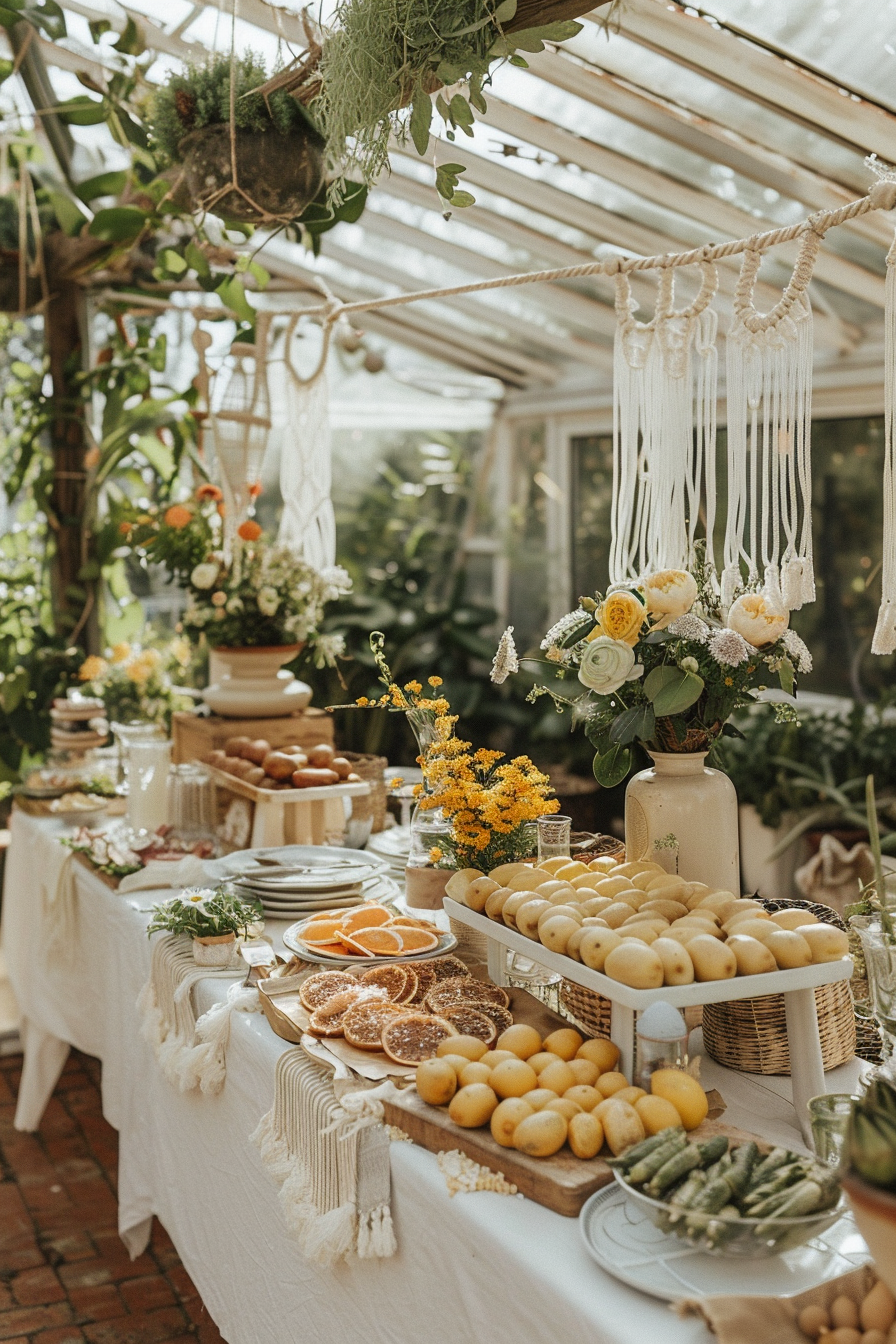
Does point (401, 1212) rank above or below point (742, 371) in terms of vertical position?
below

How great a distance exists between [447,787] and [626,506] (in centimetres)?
56

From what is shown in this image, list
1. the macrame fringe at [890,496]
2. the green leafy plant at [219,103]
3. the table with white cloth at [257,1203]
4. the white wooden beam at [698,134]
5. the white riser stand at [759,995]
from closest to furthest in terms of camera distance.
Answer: the table with white cloth at [257,1203]
the white riser stand at [759,995]
the macrame fringe at [890,496]
the green leafy plant at [219,103]
the white wooden beam at [698,134]

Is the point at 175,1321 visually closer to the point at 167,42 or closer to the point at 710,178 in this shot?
the point at 710,178

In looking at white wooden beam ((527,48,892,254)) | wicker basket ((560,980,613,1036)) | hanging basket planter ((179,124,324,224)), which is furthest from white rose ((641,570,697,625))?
white wooden beam ((527,48,892,254))

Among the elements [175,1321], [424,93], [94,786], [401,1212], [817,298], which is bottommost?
[175,1321]

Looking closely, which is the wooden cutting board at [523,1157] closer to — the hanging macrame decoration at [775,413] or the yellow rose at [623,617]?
the yellow rose at [623,617]

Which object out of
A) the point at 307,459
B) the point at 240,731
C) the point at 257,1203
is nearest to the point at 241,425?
the point at 307,459

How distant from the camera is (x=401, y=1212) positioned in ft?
4.67

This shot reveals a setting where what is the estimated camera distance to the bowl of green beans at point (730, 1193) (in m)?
1.13

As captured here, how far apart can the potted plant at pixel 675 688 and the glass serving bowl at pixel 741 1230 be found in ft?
2.26

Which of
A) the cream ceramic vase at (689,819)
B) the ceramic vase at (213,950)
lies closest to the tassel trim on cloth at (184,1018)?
the ceramic vase at (213,950)

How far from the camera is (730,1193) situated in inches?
45.7

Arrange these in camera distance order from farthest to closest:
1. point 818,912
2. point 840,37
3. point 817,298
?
point 817,298 < point 840,37 < point 818,912

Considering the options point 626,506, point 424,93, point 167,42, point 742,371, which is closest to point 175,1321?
point 626,506
